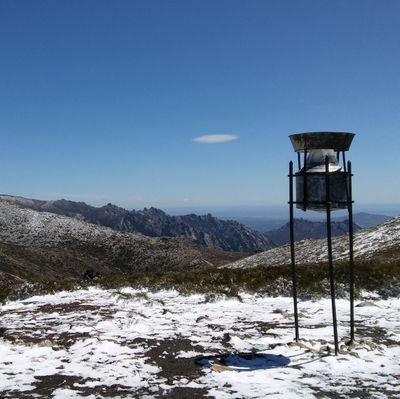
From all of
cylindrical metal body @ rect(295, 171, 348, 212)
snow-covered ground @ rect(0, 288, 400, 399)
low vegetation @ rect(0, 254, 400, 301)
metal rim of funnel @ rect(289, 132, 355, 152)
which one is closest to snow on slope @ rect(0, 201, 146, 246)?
low vegetation @ rect(0, 254, 400, 301)

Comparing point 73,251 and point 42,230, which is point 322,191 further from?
point 42,230

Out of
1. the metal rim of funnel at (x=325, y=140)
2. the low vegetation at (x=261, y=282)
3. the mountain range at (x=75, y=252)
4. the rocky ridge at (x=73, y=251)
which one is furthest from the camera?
the rocky ridge at (x=73, y=251)

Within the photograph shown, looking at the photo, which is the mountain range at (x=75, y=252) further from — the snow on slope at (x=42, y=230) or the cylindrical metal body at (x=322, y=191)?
the cylindrical metal body at (x=322, y=191)

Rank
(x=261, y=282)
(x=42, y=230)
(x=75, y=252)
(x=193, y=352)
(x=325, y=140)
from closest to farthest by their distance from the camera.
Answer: (x=325, y=140)
(x=193, y=352)
(x=261, y=282)
(x=75, y=252)
(x=42, y=230)

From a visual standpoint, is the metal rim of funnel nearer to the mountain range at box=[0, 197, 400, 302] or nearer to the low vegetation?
the low vegetation

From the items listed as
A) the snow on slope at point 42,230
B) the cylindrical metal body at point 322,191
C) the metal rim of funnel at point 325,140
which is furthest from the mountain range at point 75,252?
the metal rim of funnel at point 325,140

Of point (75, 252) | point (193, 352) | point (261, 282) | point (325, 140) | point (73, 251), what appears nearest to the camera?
point (325, 140)

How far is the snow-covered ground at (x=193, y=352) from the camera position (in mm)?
9328

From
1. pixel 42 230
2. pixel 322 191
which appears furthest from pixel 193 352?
pixel 42 230

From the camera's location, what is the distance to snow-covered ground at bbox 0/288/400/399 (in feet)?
30.6

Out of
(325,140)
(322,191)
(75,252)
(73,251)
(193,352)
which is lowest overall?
(75,252)

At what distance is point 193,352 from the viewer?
11.9 m

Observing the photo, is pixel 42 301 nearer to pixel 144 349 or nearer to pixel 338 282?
pixel 144 349

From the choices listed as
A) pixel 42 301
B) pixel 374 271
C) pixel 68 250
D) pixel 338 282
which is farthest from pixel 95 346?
pixel 68 250
